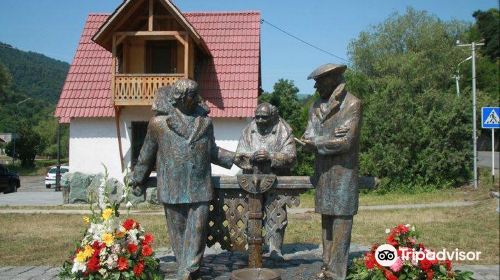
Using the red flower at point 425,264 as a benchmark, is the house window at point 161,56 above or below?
above

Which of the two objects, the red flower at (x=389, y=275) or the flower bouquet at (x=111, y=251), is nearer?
the red flower at (x=389, y=275)

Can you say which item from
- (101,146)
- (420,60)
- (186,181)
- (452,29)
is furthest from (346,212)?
(452,29)

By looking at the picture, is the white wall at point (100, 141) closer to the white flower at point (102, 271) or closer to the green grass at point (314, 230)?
the green grass at point (314, 230)

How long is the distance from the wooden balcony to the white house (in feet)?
0.09

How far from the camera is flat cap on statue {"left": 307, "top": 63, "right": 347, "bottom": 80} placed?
463 centimetres

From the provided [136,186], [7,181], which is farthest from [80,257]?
[7,181]

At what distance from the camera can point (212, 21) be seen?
18219 millimetres

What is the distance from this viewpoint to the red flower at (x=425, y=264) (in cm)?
436

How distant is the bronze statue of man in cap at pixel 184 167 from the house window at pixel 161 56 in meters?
11.9

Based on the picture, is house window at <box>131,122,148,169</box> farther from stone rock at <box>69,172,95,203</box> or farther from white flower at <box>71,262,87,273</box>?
white flower at <box>71,262,87,273</box>

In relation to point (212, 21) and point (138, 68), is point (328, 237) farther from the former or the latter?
point (212, 21)

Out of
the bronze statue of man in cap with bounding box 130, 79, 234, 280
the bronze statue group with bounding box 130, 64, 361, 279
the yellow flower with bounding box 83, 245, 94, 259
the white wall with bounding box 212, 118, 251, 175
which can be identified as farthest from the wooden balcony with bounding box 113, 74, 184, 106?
the yellow flower with bounding box 83, 245, 94, 259

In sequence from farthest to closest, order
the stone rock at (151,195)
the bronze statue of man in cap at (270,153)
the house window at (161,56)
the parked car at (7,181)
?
the parked car at (7,181)
the house window at (161,56)
the stone rock at (151,195)
the bronze statue of man in cap at (270,153)

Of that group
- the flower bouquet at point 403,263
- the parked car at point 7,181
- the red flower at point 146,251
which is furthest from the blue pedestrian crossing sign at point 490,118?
the parked car at point 7,181
